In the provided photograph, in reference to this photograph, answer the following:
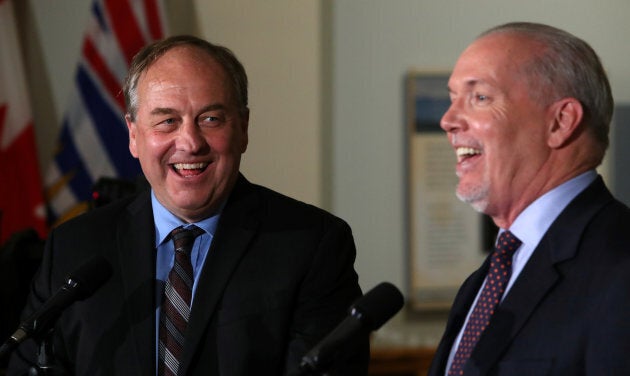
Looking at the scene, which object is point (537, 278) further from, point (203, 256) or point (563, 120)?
point (203, 256)

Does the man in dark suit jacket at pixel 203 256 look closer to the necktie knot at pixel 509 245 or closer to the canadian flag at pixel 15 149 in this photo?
the necktie knot at pixel 509 245

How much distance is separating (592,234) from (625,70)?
3859 millimetres

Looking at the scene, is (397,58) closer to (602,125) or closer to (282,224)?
(282,224)

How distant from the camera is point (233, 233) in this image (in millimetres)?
2373

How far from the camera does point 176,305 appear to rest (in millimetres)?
2283

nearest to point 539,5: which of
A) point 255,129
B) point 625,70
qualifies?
point 625,70

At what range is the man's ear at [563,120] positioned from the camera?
6.20 ft

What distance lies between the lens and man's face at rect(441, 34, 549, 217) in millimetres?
1910

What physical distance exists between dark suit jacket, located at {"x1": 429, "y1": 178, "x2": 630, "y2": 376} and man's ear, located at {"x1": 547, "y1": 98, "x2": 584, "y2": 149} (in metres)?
0.11

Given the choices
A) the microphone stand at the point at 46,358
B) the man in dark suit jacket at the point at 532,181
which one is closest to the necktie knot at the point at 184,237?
the microphone stand at the point at 46,358

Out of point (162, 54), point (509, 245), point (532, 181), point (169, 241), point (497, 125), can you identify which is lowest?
point (169, 241)

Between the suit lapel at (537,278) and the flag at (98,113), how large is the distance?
3364 millimetres

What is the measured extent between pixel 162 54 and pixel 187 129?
0.21 metres

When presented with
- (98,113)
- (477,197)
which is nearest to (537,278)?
(477,197)
